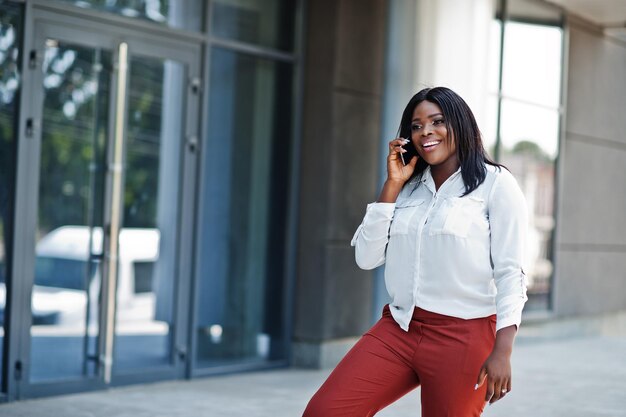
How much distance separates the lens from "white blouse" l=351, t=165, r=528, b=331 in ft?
11.0

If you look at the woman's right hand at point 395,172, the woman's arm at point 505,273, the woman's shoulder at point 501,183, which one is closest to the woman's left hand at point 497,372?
the woman's arm at point 505,273

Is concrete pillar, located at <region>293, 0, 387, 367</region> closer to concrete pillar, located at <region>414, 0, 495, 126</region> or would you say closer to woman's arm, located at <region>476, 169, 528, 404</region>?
concrete pillar, located at <region>414, 0, 495, 126</region>

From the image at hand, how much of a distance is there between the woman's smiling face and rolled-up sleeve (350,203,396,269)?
9.1 inches

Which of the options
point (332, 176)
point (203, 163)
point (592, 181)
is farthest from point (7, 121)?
point (592, 181)

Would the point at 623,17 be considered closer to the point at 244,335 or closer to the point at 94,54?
the point at 244,335

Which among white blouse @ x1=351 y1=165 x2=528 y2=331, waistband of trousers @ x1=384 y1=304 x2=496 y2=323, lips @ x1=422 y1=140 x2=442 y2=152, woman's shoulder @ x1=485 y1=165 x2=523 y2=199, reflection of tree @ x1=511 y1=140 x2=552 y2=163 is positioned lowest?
waistband of trousers @ x1=384 y1=304 x2=496 y2=323

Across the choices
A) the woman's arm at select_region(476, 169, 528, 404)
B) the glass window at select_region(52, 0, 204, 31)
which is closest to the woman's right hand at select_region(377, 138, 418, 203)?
the woman's arm at select_region(476, 169, 528, 404)

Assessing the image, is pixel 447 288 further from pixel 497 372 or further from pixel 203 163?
pixel 203 163

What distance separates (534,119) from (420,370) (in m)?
8.61

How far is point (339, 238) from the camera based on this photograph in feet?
28.7

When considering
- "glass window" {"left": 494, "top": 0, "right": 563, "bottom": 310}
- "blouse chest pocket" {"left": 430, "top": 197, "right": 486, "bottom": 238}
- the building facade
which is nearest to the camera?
"blouse chest pocket" {"left": 430, "top": 197, "right": 486, "bottom": 238}

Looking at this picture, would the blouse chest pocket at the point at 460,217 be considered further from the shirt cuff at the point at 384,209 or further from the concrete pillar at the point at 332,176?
the concrete pillar at the point at 332,176

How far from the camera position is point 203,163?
26.2 ft

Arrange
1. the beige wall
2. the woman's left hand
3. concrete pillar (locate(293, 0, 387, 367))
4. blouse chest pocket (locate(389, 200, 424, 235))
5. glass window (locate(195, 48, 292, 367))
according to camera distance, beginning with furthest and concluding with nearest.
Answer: the beige wall
concrete pillar (locate(293, 0, 387, 367))
glass window (locate(195, 48, 292, 367))
blouse chest pocket (locate(389, 200, 424, 235))
the woman's left hand
